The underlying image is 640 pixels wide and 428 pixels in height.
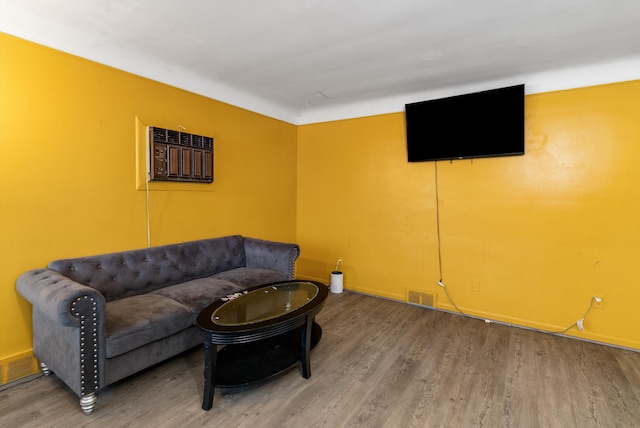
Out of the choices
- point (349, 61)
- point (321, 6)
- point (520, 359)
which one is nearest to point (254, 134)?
point (349, 61)

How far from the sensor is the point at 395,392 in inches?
82.8

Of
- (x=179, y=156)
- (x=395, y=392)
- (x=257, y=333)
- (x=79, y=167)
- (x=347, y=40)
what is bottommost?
(x=395, y=392)

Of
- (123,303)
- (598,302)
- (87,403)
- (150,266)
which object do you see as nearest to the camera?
(87,403)

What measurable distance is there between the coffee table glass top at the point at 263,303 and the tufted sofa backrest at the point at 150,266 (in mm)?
740

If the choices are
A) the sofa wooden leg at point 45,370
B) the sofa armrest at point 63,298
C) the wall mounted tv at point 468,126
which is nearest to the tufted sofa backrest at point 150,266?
the sofa armrest at point 63,298

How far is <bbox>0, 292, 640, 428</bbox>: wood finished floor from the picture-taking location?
1.83 metres

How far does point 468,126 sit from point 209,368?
325cm

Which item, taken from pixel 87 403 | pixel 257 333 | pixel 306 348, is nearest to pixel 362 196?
pixel 306 348

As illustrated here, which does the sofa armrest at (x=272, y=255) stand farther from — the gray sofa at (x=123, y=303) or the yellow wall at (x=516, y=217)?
the yellow wall at (x=516, y=217)

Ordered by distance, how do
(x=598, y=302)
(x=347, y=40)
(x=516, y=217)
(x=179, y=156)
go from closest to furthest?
(x=347, y=40) < (x=598, y=302) < (x=179, y=156) < (x=516, y=217)

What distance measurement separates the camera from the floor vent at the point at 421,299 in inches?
144

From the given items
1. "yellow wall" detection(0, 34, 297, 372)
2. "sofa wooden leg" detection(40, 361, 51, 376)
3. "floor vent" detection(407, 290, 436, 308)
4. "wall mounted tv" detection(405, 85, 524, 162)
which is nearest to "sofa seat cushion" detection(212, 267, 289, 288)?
"yellow wall" detection(0, 34, 297, 372)

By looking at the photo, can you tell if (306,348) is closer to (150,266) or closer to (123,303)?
(123,303)

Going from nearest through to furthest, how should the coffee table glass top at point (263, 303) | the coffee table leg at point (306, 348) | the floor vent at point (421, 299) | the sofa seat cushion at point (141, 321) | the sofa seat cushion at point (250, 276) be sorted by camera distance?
the sofa seat cushion at point (141, 321), the coffee table glass top at point (263, 303), the coffee table leg at point (306, 348), the sofa seat cushion at point (250, 276), the floor vent at point (421, 299)
